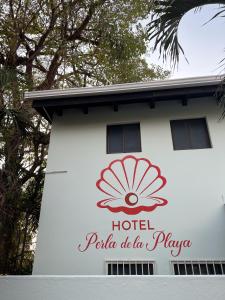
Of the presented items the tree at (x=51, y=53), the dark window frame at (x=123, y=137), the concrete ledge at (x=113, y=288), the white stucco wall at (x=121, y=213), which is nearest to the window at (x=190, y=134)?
the white stucco wall at (x=121, y=213)

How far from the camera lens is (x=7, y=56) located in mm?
8531

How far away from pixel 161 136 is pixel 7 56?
5756mm

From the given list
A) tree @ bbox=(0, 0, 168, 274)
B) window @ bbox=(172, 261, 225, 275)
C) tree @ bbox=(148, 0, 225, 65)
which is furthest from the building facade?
tree @ bbox=(148, 0, 225, 65)

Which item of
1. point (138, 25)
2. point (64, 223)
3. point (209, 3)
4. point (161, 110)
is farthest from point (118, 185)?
point (138, 25)

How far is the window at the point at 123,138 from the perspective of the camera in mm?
6523

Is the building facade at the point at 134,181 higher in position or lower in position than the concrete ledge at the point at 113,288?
higher

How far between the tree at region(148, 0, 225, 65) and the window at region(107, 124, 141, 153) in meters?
2.85

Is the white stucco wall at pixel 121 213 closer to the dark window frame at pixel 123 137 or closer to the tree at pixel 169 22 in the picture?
the dark window frame at pixel 123 137

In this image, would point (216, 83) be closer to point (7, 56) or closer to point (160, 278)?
point (160, 278)

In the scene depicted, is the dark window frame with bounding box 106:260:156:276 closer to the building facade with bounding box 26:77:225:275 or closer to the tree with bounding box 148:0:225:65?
the building facade with bounding box 26:77:225:275

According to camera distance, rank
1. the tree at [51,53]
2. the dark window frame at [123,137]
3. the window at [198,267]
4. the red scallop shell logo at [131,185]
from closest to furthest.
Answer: the window at [198,267]
the red scallop shell logo at [131,185]
the dark window frame at [123,137]
the tree at [51,53]

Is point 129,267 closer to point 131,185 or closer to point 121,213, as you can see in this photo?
point 121,213

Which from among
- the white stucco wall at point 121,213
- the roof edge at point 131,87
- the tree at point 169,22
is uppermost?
the roof edge at point 131,87

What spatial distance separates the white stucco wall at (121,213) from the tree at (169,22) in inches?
109
